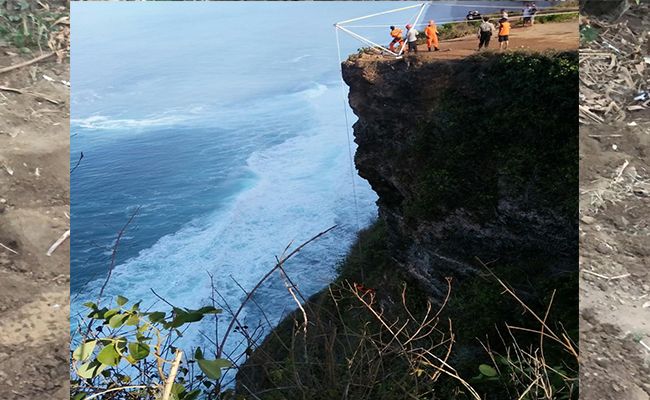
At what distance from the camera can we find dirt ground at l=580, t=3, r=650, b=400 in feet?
4.52

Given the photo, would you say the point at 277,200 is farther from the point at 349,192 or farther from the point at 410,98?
the point at 410,98

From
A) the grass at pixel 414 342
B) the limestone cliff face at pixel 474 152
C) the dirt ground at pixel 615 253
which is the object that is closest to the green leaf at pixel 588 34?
the dirt ground at pixel 615 253

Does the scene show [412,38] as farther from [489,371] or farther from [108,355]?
[108,355]

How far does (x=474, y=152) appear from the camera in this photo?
4469mm

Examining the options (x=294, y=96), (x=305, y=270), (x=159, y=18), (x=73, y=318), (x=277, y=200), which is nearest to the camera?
(x=73, y=318)

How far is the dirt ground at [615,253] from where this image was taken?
1377mm

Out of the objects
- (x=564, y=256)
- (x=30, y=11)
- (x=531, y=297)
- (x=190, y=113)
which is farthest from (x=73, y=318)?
(x=190, y=113)

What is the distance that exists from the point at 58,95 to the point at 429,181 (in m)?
4.08

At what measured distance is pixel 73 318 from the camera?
1.44m

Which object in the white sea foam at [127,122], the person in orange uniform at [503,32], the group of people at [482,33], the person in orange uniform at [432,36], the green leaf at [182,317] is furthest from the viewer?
the white sea foam at [127,122]

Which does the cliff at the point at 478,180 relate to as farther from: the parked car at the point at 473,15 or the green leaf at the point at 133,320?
the green leaf at the point at 133,320

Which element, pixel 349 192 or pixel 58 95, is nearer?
pixel 58 95


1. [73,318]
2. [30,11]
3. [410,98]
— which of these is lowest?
[410,98]

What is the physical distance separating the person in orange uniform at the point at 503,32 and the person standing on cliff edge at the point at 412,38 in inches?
20.8
